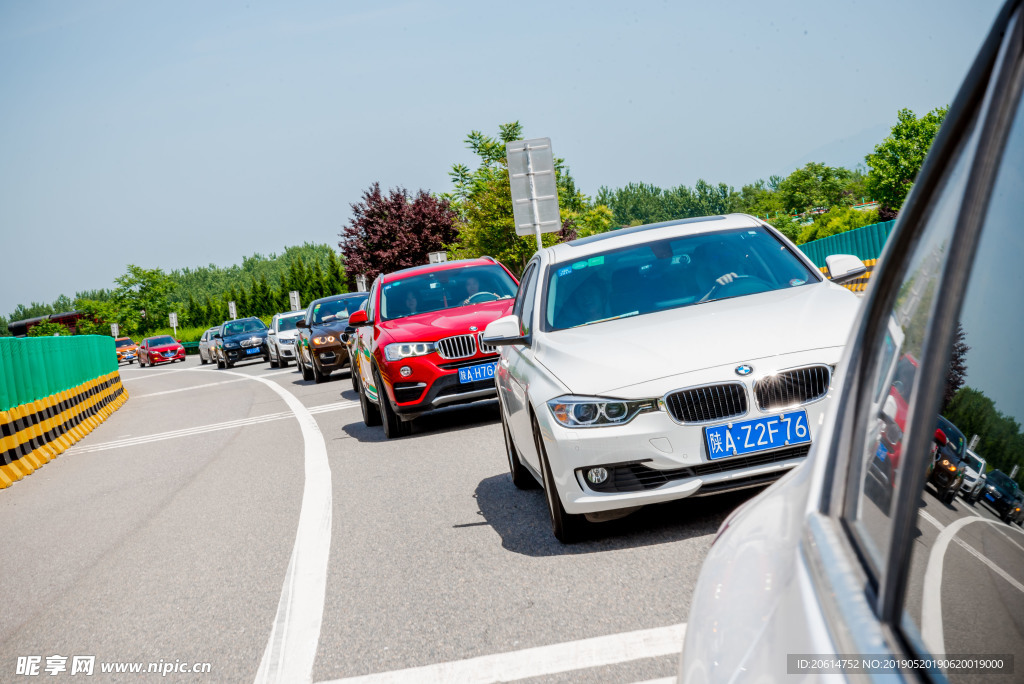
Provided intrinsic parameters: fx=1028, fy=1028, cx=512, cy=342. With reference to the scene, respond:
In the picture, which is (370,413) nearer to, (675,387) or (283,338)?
(675,387)

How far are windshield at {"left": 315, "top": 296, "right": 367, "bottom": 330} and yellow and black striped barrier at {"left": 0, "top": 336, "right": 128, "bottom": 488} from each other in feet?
15.5

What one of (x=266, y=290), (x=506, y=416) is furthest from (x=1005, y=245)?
(x=266, y=290)

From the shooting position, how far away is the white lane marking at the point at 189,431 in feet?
47.6

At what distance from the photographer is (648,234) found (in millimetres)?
6648

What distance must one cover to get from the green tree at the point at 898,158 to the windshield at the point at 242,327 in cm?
7374

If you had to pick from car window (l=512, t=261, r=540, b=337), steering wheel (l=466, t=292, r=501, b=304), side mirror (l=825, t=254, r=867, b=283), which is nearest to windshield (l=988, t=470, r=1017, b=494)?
side mirror (l=825, t=254, r=867, b=283)

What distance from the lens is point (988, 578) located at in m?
1.07

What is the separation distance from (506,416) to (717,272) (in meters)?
1.68

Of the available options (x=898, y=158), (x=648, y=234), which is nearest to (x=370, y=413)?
(x=648, y=234)

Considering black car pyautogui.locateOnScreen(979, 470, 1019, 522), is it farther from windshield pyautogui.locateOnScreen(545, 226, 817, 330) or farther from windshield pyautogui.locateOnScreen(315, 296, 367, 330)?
windshield pyautogui.locateOnScreen(315, 296, 367, 330)

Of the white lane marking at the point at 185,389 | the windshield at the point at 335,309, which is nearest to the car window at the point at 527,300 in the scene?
the windshield at the point at 335,309

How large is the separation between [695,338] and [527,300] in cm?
192

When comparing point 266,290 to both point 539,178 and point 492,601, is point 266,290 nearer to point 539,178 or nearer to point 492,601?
point 539,178

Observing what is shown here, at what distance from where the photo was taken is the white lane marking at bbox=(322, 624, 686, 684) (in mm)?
3590
